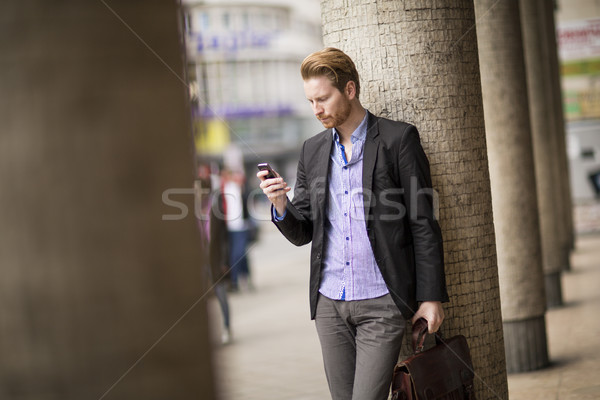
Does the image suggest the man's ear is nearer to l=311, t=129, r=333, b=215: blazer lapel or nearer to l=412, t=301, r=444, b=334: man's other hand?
l=311, t=129, r=333, b=215: blazer lapel

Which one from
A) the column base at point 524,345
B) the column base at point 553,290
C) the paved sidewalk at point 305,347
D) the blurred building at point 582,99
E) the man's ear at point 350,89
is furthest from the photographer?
the blurred building at point 582,99

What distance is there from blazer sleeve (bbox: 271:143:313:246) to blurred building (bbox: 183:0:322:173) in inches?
2087

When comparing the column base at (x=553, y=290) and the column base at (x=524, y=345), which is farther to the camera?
the column base at (x=553, y=290)

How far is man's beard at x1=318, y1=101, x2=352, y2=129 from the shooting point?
2658 millimetres

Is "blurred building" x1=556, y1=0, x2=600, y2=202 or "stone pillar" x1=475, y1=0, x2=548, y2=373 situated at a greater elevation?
"blurred building" x1=556, y1=0, x2=600, y2=202

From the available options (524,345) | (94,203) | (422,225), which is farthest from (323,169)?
(524,345)

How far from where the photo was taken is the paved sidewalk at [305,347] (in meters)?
5.48

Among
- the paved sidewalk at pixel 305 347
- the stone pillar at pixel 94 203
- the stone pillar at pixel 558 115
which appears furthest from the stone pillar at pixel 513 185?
the stone pillar at pixel 558 115

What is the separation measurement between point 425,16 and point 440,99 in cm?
36

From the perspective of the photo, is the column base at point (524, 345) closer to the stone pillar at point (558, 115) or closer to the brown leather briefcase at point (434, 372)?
the brown leather briefcase at point (434, 372)

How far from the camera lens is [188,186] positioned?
594 millimetres

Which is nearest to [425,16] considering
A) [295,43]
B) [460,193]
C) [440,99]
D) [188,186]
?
[440,99]

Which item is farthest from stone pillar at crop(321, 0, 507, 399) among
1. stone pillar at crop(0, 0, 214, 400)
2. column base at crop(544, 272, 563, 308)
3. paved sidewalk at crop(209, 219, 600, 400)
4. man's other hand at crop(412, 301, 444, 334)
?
column base at crop(544, 272, 563, 308)

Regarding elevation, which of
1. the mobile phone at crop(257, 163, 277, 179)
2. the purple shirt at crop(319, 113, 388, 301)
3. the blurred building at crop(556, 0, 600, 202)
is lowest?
the purple shirt at crop(319, 113, 388, 301)
